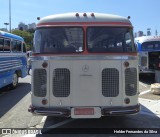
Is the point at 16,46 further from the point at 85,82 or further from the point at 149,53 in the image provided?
the point at 85,82

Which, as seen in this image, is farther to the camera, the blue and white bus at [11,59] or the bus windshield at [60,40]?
the blue and white bus at [11,59]

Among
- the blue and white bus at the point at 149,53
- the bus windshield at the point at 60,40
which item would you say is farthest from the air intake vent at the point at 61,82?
the blue and white bus at the point at 149,53

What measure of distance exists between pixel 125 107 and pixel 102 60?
119 cm

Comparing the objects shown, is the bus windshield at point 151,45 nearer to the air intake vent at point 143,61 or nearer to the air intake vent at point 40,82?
the air intake vent at point 143,61

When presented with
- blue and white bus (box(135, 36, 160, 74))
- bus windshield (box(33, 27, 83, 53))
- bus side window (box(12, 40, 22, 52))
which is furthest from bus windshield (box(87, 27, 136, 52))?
blue and white bus (box(135, 36, 160, 74))

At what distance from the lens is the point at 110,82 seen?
761 centimetres

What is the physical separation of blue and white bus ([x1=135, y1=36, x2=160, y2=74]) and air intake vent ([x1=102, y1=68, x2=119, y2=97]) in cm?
1181

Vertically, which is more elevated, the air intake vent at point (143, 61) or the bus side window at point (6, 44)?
the bus side window at point (6, 44)

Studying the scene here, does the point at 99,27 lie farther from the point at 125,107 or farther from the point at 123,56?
the point at 125,107

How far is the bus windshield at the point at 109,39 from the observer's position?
7801mm

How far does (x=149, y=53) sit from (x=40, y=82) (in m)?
13.4

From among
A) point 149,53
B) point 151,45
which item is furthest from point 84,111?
point 151,45

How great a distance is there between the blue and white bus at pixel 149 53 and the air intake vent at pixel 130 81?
11603 millimetres

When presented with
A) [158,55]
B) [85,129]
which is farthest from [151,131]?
[158,55]
